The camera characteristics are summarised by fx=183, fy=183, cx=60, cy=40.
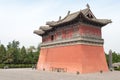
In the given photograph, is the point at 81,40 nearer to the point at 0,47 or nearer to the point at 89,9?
the point at 89,9

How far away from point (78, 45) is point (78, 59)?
1.62m

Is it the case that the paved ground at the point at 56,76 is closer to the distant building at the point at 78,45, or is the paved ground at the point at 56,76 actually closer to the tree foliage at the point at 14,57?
the distant building at the point at 78,45

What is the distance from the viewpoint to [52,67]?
980 inches

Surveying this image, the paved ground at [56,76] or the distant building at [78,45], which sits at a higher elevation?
the distant building at [78,45]

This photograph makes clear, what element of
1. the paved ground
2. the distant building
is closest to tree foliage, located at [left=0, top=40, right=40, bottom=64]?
the distant building

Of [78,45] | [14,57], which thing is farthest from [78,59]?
[14,57]

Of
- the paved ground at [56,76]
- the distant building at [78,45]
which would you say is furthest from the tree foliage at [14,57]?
the paved ground at [56,76]

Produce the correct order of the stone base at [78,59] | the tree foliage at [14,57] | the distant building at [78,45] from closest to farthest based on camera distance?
1. the stone base at [78,59]
2. the distant building at [78,45]
3. the tree foliage at [14,57]

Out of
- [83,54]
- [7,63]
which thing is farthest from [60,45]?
[7,63]

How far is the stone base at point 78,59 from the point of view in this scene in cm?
2055

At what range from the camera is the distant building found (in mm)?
20812

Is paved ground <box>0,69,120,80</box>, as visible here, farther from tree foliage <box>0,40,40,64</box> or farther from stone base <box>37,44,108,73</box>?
tree foliage <box>0,40,40,64</box>

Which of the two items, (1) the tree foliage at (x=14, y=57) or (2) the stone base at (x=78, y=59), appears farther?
(1) the tree foliage at (x=14, y=57)

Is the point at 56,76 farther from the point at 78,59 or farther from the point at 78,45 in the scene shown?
the point at 78,45
